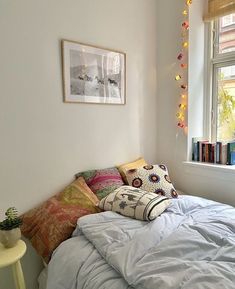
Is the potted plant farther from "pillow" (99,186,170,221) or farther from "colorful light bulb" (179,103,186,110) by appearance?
"colorful light bulb" (179,103,186,110)

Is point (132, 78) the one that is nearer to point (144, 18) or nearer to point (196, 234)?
point (144, 18)

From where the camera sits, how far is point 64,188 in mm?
1914

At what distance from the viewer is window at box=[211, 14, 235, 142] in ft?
7.52

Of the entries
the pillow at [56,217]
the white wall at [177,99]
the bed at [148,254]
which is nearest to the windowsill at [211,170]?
the white wall at [177,99]

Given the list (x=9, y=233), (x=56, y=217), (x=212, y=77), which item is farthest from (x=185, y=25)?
(x=9, y=233)

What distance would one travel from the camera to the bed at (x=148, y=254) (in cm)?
101

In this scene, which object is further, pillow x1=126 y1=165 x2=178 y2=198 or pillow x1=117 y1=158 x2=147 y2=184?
pillow x1=117 y1=158 x2=147 y2=184

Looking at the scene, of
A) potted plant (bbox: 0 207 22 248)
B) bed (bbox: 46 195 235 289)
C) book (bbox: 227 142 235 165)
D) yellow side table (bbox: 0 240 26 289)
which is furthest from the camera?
book (bbox: 227 142 235 165)

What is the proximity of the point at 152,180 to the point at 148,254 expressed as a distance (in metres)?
0.92

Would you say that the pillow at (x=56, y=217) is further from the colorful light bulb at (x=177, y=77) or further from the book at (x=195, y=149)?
the colorful light bulb at (x=177, y=77)

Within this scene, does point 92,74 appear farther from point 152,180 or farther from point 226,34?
point 226,34

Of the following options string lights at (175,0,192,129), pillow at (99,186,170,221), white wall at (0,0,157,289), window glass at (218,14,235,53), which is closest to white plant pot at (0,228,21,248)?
white wall at (0,0,157,289)

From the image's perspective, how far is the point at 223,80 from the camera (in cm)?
239

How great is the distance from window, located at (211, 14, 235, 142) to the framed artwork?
3.11 ft
